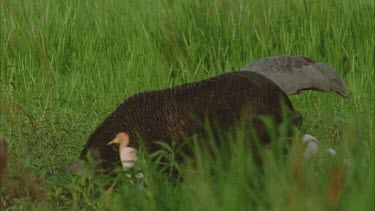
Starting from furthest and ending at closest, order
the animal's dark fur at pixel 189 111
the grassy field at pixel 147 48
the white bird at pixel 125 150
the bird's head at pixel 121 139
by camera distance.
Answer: the grassy field at pixel 147 48, the animal's dark fur at pixel 189 111, the bird's head at pixel 121 139, the white bird at pixel 125 150

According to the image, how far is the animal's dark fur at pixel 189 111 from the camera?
15.6 feet

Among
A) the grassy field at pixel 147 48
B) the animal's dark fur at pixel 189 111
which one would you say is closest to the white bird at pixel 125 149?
the animal's dark fur at pixel 189 111

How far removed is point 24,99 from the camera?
7.05 metres

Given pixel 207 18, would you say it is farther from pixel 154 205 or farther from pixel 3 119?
pixel 154 205

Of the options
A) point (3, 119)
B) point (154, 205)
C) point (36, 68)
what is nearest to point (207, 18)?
point (36, 68)

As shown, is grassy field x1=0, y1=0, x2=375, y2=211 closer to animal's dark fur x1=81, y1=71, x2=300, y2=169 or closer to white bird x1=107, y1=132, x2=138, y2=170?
animal's dark fur x1=81, y1=71, x2=300, y2=169

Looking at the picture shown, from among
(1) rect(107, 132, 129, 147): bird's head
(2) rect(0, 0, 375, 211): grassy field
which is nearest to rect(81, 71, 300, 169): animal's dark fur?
(1) rect(107, 132, 129, 147): bird's head

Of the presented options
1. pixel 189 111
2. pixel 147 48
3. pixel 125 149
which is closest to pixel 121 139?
pixel 125 149

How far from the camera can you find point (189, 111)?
4.79m

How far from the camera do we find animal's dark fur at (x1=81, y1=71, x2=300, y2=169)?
4766 mm

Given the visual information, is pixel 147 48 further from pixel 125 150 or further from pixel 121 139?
pixel 125 150

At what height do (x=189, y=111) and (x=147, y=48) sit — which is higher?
(x=189, y=111)

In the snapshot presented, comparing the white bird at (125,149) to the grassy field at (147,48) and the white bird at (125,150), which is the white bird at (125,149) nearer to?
the white bird at (125,150)

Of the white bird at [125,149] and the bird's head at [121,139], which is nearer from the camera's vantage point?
the white bird at [125,149]
